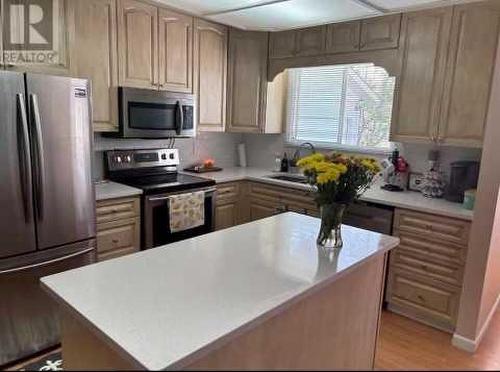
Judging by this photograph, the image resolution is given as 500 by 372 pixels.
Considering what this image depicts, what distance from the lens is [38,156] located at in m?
2.13

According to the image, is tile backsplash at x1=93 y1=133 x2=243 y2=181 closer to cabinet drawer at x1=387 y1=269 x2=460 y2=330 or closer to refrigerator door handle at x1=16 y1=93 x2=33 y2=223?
refrigerator door handle at x1=16 y1=93 x2=33 y2=223

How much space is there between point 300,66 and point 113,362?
3.27 meters

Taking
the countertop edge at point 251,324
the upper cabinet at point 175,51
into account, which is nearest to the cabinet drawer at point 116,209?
the upper cabinet at point 175,51

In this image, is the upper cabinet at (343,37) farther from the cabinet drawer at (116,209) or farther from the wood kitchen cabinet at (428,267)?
the cabinet drawer at (116,209)

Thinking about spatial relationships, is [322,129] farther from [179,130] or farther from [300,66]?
[179,130]

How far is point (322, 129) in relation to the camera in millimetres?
3965

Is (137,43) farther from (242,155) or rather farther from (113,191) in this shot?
(242,155)

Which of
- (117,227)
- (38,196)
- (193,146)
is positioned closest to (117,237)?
(117,227)

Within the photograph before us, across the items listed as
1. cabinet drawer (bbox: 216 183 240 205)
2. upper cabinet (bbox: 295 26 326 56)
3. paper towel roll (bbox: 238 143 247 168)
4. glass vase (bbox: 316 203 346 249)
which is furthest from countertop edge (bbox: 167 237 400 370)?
paper towel roll (bbox: 238 143 247 168)

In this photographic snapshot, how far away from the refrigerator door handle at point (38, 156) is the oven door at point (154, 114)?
877 mm

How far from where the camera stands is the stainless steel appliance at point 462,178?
2.81m

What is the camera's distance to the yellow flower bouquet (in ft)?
4.75

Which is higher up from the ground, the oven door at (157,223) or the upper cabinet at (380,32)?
the upper cabinet at (380,32)

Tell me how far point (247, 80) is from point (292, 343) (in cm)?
339
